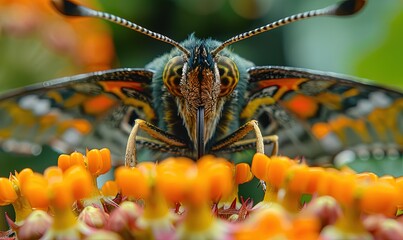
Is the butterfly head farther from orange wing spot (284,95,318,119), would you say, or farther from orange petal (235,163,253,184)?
orange wing spot (284,95,318,119)

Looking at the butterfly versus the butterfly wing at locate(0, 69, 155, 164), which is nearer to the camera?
the butterfly

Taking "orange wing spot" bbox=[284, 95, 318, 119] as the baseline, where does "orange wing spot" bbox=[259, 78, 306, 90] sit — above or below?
above

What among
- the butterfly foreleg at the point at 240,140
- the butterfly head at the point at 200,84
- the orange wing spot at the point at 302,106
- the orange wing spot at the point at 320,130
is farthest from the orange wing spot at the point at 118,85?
the orange wing spot at the point at 320,130

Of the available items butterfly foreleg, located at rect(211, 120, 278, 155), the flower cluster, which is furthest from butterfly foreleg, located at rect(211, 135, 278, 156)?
the flower cluster

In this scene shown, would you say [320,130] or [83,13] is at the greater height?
[83,13]

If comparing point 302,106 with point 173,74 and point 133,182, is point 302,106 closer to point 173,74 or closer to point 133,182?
point 173,74

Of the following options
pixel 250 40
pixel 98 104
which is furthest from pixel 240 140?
pixel 250 40
